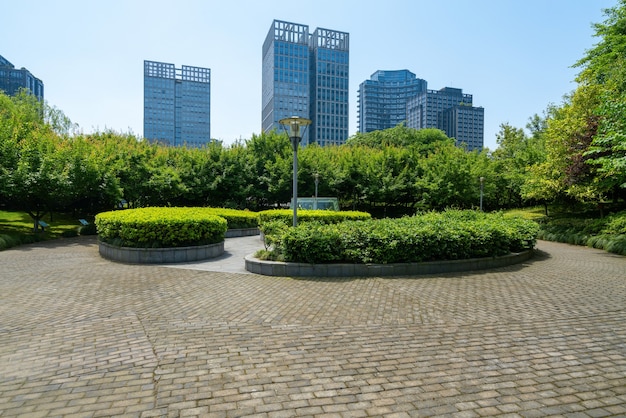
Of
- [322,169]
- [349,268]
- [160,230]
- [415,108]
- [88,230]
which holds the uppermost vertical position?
[415,108]

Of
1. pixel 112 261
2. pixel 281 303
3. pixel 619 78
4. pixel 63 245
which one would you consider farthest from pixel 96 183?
pixel 619 78

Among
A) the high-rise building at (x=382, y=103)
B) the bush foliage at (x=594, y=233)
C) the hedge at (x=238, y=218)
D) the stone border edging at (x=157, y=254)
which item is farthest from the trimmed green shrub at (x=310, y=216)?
the high-rise building at (x=382, y=103)

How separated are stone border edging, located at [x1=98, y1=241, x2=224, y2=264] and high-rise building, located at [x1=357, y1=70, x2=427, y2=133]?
5690 inches

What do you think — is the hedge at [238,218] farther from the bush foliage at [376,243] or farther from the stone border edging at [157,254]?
the bush foliage at [376,243]

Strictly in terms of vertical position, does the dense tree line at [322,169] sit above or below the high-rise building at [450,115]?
below

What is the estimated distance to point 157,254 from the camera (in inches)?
413

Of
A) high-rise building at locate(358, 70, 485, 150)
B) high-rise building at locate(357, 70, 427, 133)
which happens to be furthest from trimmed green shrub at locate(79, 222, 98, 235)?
high-rise building at locate(357, 70, 427, 133)

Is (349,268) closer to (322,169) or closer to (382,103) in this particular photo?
(322,169)

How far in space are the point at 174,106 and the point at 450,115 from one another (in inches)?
4061

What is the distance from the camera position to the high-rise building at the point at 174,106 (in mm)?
145125

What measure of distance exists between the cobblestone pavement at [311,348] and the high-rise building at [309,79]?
115 m

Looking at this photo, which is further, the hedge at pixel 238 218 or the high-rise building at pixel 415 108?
the high-rise building at pixel 415 108

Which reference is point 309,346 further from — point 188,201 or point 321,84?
point 321,84

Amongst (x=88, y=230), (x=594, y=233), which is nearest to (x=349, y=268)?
(x=594, y=233)
